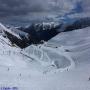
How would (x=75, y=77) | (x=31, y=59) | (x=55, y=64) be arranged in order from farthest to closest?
(x=31, y=59) → (x=55, y=64) → (x=75, y=77)

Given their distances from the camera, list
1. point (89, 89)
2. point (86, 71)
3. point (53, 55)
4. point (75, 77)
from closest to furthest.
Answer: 1. point (89, 89)
2. point (75, 77)
3. point (86, 71)
4. point (53, 55)

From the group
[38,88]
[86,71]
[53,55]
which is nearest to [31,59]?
[53,55]

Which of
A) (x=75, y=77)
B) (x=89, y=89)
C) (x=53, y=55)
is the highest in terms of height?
(x=53, y=55)

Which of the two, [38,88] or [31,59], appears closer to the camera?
[38,88]

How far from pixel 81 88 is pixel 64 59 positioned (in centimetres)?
6168

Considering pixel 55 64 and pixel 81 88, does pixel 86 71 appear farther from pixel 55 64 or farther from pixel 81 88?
pixel 55 64

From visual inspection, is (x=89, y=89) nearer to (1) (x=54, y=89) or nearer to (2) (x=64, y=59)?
(1) (x=54, y=89)

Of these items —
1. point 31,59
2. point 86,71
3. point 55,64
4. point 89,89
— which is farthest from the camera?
point 31,59

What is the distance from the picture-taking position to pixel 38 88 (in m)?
42.8

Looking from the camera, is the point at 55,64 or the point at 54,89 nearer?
the point at 54,89

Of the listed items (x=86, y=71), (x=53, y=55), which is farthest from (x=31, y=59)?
(x=86, y=71)

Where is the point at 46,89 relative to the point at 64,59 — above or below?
below

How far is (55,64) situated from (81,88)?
198 ft

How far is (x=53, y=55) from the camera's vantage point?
12050cm
